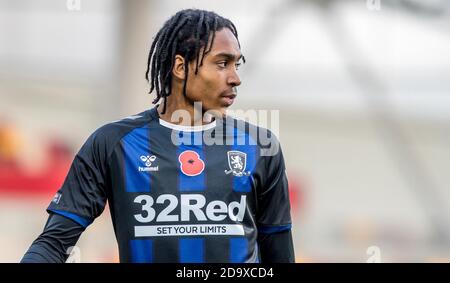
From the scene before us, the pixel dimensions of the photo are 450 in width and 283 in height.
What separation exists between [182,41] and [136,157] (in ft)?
1.62

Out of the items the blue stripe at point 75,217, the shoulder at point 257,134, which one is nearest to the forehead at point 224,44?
the shoulder at point 257,134

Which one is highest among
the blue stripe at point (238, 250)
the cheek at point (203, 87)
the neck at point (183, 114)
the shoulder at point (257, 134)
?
the cheek at point (203, 87)

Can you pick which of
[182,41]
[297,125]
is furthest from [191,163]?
[297,125]

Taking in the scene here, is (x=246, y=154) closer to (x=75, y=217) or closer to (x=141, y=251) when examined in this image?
(x=141, y=251)

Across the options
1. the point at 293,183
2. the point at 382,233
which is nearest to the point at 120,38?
the point at 293,183

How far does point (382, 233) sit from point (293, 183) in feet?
7.29

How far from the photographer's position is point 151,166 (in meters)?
3.23

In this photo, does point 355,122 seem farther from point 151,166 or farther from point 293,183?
point 151,166

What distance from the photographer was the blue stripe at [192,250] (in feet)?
10.2

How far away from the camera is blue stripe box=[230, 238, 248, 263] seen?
3.15 meters

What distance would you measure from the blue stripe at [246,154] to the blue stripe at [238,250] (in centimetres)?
18

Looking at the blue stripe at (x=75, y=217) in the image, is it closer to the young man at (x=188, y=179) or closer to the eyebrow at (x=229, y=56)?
the young man at (x=188, y=179)
